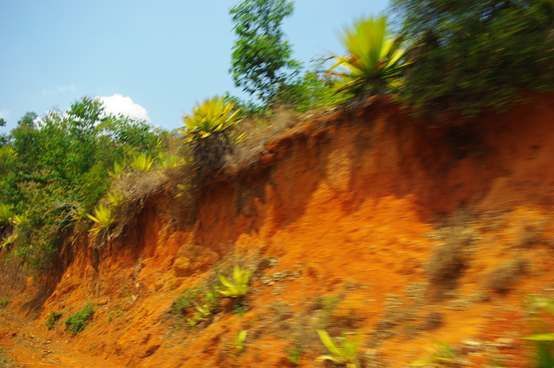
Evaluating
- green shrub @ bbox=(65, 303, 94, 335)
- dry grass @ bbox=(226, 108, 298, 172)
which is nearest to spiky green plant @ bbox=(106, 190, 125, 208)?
green shrub @ bbox=(65, 303, 94, 335)

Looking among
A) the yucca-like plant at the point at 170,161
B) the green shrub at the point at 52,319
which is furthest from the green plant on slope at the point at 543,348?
the green shrub at the point at 52,319

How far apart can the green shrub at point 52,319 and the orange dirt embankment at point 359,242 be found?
1497 mm

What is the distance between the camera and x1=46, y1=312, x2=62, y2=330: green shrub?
12.3m

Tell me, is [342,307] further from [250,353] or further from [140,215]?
[140,215]

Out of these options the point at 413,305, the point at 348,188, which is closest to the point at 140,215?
the point at 348,188

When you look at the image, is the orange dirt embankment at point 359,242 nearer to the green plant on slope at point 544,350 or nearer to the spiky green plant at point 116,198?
the green plant on slope at point 544,350

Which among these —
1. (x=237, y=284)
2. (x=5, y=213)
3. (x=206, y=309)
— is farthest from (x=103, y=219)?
(x=5, y=213)

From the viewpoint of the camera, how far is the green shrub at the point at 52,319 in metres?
12.3

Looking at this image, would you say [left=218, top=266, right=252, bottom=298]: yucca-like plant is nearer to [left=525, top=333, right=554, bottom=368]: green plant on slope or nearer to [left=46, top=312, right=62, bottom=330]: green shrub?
[left=525, top=333, right=554, bottom=368]: green plant on slope

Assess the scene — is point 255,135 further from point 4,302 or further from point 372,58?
point 4,302

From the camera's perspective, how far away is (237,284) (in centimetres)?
742

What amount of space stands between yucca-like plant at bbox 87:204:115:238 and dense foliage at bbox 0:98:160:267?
772 mm

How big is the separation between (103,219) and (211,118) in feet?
17.4

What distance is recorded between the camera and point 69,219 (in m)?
14.8
